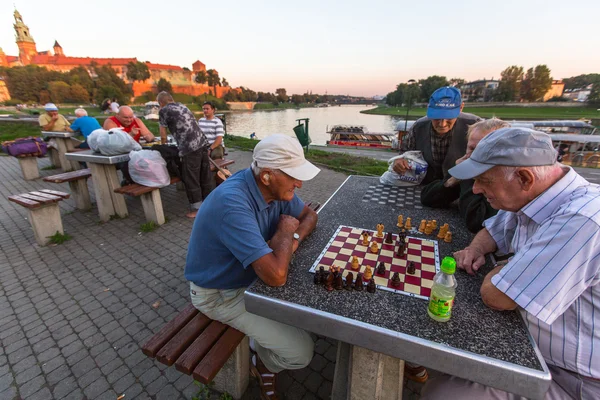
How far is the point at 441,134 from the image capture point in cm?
310

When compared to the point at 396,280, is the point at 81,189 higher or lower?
lower

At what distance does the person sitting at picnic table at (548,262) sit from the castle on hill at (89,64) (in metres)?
83.0

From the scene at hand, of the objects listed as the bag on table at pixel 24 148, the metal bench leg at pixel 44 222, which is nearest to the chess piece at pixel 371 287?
the metal bench leg at pixel 44 222

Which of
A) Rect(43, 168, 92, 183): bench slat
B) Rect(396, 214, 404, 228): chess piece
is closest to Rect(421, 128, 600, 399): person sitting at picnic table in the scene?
Rect(396, 214, 404, 228): chess piece

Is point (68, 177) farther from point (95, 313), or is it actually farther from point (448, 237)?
point (448, 237)

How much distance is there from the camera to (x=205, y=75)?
3226 inches

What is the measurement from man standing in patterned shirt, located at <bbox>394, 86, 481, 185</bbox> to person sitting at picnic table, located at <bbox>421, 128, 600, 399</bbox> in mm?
1560

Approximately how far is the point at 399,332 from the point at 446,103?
2540 mm

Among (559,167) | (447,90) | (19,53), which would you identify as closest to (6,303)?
(559,167)

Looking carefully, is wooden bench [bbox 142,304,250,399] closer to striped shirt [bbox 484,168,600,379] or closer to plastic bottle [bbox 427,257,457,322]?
plastic bottle [bbox 427,257,457,322]

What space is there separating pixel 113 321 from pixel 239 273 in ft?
6.31

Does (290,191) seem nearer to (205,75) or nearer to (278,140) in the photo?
(278,140)

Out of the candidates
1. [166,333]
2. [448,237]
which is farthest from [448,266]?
[166,333]

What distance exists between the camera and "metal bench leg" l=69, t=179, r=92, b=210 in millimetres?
5438
